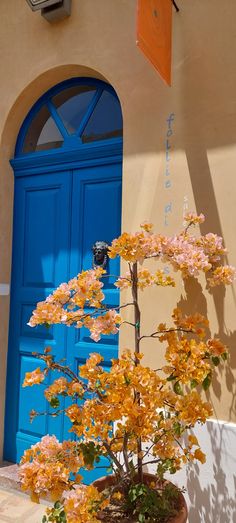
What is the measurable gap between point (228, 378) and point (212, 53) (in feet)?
6.17

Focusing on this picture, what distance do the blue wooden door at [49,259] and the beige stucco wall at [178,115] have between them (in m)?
0.38

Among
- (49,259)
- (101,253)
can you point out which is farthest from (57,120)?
(101,253)

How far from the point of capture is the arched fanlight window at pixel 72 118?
10.8 ft

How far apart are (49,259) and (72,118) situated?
1.16 metres

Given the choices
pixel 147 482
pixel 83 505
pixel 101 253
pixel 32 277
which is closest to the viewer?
pixel 83 505

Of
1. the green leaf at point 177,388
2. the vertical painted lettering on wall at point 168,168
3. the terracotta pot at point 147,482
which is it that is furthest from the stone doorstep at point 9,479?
the vertical painted lettering on wall at point 168,168

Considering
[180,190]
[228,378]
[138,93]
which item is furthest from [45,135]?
[228,378]

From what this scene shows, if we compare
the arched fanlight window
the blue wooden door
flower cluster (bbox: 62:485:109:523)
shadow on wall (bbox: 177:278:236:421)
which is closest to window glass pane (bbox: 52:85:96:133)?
the arched fanlight window

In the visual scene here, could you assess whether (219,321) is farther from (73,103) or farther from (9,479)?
(73,103)

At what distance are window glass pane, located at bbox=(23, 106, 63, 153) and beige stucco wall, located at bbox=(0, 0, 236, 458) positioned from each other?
448 millimetres

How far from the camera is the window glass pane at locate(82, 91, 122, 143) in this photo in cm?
324

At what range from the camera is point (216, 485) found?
2363 mm

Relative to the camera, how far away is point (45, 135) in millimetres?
3643

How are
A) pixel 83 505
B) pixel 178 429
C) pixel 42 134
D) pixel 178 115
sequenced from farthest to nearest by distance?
pixel 42 134, pixel 178 115, pixel 178 429, pixel 83 505
